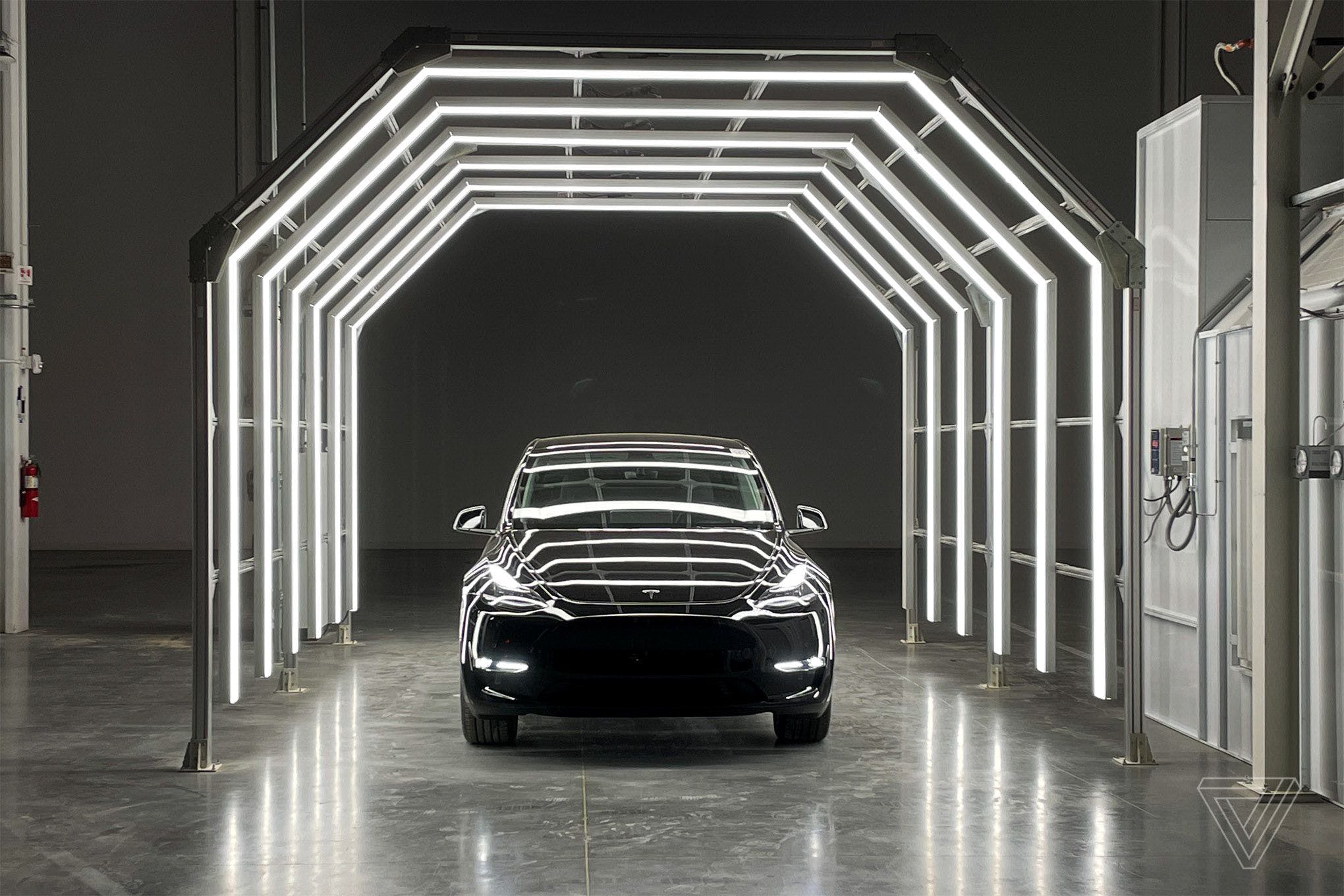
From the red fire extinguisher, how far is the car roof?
20.5ft

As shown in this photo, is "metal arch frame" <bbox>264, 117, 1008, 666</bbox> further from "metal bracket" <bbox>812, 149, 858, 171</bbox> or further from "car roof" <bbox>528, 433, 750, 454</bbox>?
"car roof" <bbox>528, 433, 750, 454</bbox>

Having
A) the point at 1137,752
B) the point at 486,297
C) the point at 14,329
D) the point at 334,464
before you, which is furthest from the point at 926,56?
the point at 486,297

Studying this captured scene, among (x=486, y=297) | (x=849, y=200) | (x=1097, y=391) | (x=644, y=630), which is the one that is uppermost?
(x=486, y=297)

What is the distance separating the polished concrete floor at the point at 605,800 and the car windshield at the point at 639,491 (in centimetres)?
111

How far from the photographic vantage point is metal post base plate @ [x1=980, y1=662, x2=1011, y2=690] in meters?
8.98

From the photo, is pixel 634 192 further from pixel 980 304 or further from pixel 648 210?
pixel 980 304

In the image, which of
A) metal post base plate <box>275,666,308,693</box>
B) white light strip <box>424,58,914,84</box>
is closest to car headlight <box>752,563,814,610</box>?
white light strip <box>424,58,914,84</box>

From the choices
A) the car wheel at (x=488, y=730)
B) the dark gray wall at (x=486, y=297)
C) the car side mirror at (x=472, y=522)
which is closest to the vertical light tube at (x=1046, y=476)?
the car wheel at (x=488, y=730)

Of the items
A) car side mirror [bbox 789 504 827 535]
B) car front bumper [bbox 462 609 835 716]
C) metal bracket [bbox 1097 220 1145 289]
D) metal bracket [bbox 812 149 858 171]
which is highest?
metal bracket [bbox 812 149 858 171]

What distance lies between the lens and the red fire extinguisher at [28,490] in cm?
1236

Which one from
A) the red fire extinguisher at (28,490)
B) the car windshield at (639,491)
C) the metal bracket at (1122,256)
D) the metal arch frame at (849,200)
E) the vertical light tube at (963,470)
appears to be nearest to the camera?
the metal bracket at (1122,256)

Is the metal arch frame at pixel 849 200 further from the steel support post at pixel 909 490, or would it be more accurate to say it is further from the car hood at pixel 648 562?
the car hood at pixel 648 562

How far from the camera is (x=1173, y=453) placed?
283 inches

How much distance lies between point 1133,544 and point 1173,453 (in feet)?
2.54
